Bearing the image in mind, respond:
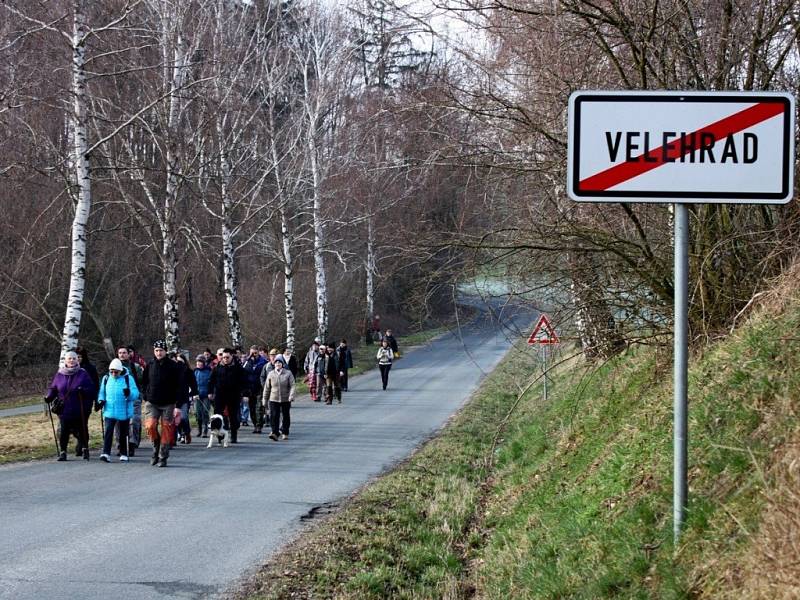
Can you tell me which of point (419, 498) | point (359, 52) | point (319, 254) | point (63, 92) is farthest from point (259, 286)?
point (419, 498)

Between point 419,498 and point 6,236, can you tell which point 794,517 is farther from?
point 6,236

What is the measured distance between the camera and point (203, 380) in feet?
65.6

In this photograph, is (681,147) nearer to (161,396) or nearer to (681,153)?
(681,153)

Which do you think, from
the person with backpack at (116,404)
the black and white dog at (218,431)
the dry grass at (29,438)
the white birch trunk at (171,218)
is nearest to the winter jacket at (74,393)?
the person with backpack at (116,404)

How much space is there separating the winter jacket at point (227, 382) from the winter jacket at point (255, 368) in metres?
1.94

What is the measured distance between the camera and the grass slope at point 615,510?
4.60 metres

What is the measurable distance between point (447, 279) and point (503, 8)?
251 cm

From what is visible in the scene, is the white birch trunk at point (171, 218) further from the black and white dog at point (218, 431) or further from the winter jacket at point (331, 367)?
the black and white dog at point (218, 431)


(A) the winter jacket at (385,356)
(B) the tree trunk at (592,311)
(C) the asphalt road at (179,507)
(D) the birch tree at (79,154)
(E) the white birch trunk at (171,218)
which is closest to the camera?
(C) the asphalt road at (179,507)

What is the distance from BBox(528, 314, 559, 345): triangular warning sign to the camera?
10.1 m

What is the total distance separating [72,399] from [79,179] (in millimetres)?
5187

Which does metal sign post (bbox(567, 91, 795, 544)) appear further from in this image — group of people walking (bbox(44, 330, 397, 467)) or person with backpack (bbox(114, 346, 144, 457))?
person with backpack (bbox(114, 346, 144, 457))

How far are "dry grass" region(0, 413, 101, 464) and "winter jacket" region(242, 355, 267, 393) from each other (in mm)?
3195

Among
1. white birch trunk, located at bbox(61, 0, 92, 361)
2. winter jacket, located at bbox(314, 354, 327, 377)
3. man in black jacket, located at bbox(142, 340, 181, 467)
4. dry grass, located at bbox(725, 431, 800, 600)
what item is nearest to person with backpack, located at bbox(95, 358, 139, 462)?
man in black jacket, located at bbox(142, 340, 181, 467)
